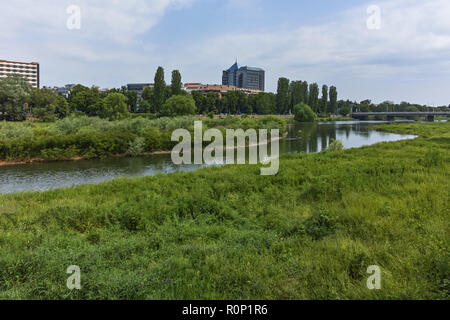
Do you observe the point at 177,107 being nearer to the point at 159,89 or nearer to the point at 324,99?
the point at 159,89

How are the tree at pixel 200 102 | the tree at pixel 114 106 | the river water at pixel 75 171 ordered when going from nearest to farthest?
1. the river water at pixel 75 171
2. the tree at pixel 114 106
3. the tree at pixel 200 102

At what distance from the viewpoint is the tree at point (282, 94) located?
92.0 metres

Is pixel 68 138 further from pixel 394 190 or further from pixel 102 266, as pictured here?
pixel 394 190

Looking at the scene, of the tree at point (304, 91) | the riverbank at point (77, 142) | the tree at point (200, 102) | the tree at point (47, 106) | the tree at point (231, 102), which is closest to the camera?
the riverbank at point (77, 142)

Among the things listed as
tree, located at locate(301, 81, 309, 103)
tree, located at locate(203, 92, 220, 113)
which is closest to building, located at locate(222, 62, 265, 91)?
tree, located at locate(301, 81, 309, 103)

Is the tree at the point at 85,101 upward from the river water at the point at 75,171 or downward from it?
upward

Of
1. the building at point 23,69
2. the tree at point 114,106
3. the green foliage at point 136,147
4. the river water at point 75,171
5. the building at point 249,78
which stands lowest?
the river water at point 75,171

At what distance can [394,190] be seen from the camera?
871 cm

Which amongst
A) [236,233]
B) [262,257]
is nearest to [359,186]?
[236,233]

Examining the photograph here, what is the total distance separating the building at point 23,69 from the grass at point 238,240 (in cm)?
11350

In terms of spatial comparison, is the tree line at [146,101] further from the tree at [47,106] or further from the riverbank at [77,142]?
the riverbank at [77,142]

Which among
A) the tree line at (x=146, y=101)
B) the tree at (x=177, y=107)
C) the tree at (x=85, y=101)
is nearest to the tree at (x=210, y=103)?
the tree line at (x=146, y=101)
